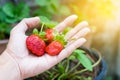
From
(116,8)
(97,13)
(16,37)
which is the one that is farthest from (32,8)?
(16,37)

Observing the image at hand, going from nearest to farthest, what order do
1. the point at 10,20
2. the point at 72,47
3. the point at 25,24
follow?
1. the point at 72,47
2. the point at 25,24
3. the point at 10,20

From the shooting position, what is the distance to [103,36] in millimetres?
1956

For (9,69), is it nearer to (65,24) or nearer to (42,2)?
(65,24)

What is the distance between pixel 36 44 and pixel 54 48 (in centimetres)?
7

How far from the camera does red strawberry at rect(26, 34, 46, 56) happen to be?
3.73 feet

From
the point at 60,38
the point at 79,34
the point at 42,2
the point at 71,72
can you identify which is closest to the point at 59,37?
the point at 60,38

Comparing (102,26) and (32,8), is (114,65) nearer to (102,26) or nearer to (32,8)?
(102,26)

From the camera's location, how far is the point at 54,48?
113cm

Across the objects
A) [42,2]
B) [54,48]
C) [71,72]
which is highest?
[42,2]

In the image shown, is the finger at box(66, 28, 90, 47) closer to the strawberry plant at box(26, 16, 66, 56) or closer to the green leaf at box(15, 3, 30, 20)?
the strawberry plant at box(26, 16, 66, 56)

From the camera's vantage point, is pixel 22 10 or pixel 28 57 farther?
pixel 22 10

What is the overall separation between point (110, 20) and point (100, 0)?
0.74 feet

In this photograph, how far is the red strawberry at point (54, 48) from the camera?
1.13 m

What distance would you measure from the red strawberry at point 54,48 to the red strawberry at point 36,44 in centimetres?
2
